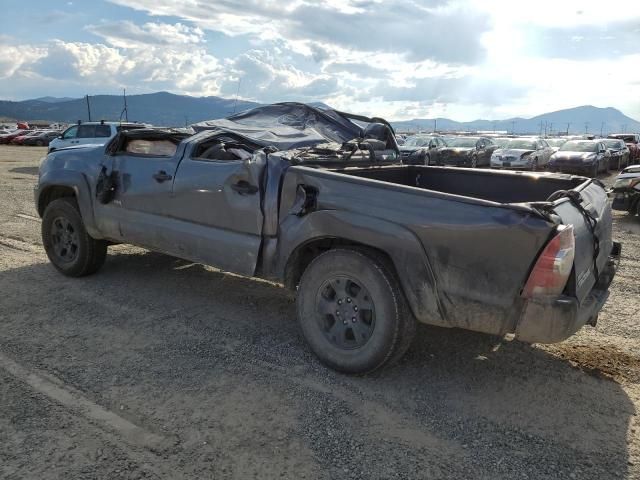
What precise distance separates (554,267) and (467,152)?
2013cm

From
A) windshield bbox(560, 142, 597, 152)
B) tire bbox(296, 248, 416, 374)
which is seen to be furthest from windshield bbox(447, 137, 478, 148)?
tire bbox(296, 248, 416, 374)

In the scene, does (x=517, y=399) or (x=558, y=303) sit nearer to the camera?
(x=558, y=303)

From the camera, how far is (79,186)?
18.0 feet

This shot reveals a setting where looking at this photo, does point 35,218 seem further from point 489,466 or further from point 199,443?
point 489,466

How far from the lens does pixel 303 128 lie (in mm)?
5426

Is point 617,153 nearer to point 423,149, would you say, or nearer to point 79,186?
point 423,149

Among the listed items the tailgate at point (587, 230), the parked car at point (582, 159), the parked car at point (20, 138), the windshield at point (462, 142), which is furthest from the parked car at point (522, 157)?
the parked car at point (20, 138)

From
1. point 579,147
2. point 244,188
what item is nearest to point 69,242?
point 244,188

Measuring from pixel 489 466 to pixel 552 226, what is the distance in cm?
129

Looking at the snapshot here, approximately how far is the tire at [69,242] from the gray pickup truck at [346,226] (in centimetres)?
1

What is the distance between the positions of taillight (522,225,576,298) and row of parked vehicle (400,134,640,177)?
1560 cm

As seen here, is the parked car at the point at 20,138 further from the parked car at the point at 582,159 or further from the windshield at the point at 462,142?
the parked car at the point at 582,159

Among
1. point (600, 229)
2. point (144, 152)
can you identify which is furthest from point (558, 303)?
point (144, 152)

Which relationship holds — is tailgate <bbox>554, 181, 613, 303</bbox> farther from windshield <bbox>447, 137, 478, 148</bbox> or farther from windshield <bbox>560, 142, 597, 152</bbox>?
windshield <bbox>560, 142, 597, 152</bbox>
